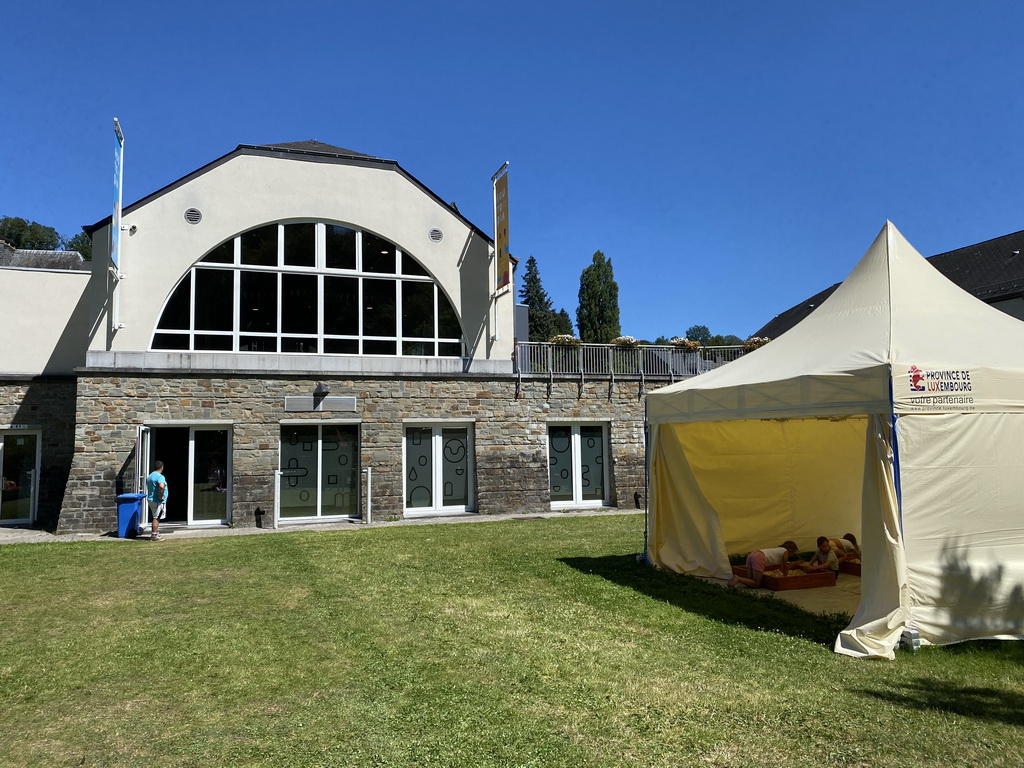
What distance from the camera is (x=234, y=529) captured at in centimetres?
1528

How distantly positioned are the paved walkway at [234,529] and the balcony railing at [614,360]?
3.53 meters

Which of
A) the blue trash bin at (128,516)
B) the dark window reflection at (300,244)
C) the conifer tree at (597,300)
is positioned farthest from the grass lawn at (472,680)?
the conifer tree at (597,300)

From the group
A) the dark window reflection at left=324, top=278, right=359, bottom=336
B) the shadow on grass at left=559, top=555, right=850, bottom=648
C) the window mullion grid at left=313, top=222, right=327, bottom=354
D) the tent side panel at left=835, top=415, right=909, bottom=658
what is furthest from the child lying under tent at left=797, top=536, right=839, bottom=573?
the window mullion grid at left=313, top=222, right=327, bottom=354

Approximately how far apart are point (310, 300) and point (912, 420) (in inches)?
525

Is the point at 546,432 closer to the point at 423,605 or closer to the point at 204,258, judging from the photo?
the point at 204,258

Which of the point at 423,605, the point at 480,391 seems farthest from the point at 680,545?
the point at 480,391

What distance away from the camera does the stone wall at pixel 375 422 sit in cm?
1495

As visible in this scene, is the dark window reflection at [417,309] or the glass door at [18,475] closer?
the glass door at [18,475]

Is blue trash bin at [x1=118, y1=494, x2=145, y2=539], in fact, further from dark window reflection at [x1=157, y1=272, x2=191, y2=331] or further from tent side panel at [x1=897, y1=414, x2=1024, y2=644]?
tent side panel at [x1=897, y1=414, x2=1024, y2=644]

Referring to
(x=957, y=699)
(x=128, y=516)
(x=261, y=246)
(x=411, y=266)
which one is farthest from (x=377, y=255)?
(x=957, y=699)

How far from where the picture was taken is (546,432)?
18.3 m

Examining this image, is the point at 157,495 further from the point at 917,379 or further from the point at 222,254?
the point at 917,379

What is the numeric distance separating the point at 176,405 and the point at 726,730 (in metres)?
14.0

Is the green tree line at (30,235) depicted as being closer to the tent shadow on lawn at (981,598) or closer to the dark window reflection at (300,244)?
the dark window reflection at (300,244)
